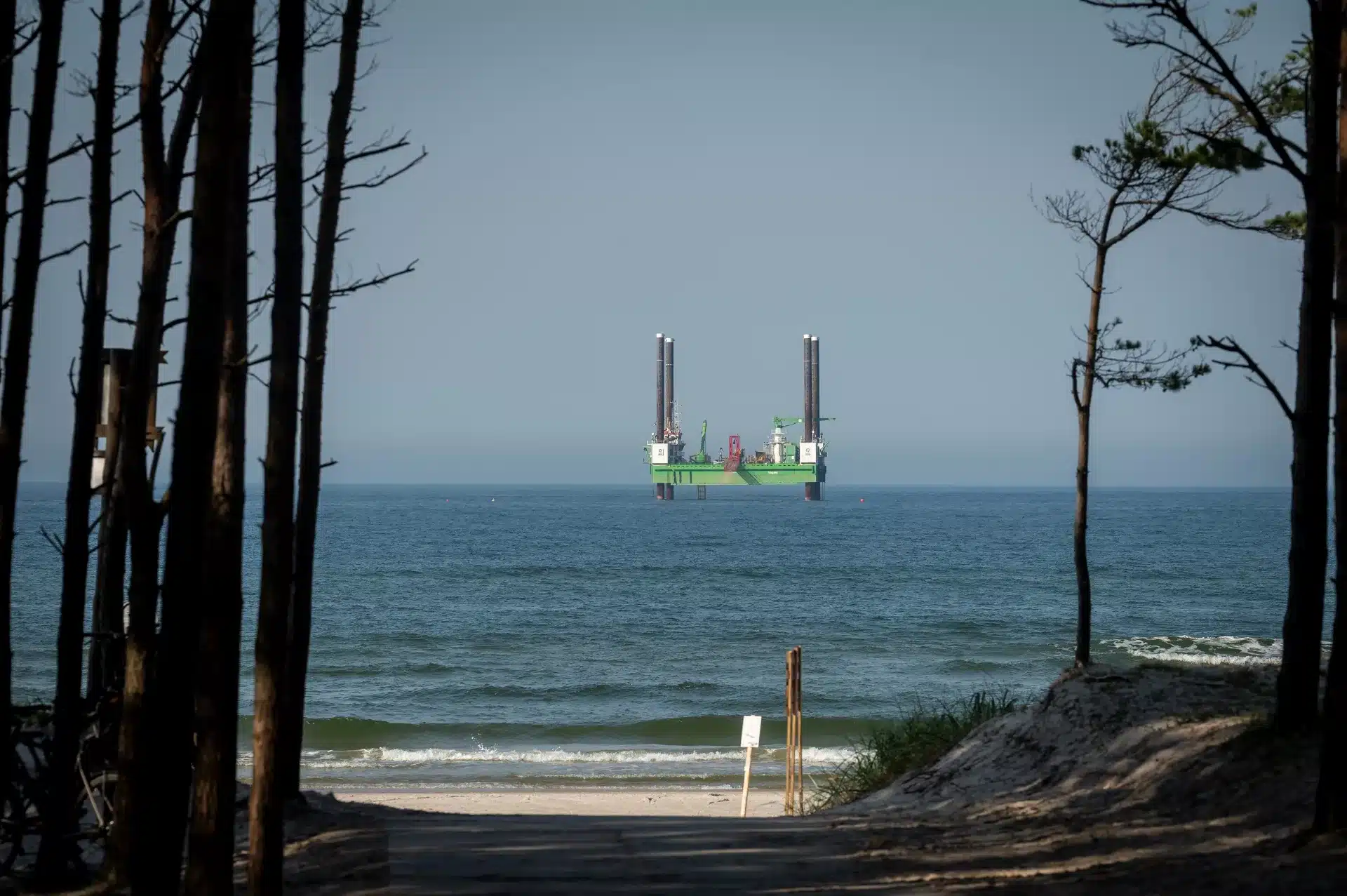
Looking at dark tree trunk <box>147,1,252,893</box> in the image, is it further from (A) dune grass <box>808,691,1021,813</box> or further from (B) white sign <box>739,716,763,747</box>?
(B) white sign <box>739,716,763,747</box>

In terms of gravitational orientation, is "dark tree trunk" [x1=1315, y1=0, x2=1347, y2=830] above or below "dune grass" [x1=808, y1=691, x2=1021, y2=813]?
above

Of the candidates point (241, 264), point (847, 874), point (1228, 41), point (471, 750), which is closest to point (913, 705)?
point (471, 750)

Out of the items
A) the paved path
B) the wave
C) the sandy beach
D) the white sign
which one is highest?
the paved path

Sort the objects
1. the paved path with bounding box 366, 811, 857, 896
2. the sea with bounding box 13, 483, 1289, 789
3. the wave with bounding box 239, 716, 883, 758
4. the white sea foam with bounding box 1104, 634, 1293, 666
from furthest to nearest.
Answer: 1. the white sea foam with bounding box 1104, 634, 1293, 666
2. the wave with bounding box 239, 716, 883, 758
3. the sea with bounding box 13, 483, 1289, 789
4. the paved path with bounding box 366, 811, 857, 896

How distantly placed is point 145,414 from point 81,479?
1.70 ft

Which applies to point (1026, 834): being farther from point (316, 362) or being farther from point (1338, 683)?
point (316, 362)

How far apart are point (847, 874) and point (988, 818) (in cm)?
198

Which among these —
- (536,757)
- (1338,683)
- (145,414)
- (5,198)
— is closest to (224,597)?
(145,414)

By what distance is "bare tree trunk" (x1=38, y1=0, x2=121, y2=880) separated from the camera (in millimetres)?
6336

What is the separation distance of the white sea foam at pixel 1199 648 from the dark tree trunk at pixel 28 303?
1101 inches

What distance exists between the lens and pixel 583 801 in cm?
1617

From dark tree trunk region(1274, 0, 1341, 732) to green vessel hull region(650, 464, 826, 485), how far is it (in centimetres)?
13909

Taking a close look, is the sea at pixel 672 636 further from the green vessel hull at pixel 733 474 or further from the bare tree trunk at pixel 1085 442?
the green vessel hull at pixel 733 474

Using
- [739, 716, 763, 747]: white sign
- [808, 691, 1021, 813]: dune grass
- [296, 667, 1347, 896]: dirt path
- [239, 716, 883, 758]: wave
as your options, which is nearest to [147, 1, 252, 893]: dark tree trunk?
[296, 667, 1347, 896]: dirt path
